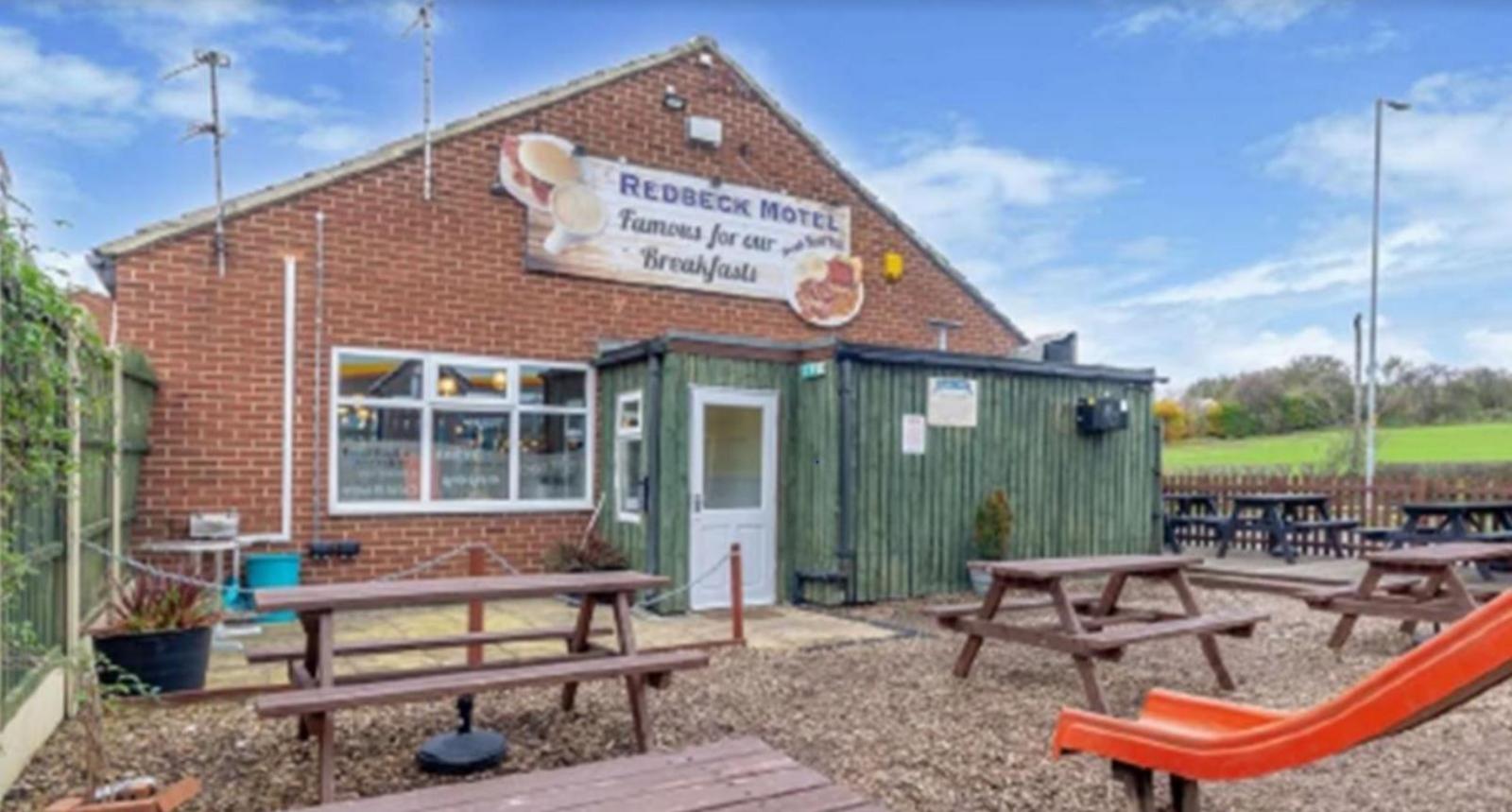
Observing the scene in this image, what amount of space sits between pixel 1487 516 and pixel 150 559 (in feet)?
51.4

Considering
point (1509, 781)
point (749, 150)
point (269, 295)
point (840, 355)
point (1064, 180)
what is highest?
point (1064, 180)

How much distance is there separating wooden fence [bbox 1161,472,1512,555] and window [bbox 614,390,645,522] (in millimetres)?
7776

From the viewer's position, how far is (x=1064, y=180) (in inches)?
632

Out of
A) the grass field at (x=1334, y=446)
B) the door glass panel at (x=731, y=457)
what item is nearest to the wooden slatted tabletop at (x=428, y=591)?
the door glass panel at (x=731, y=457)

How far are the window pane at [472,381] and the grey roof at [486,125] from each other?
213 centimetres

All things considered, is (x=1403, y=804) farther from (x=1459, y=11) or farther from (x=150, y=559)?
(x=150, y=559)

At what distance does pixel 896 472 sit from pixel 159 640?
6.07m

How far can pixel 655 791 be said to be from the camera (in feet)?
6.99

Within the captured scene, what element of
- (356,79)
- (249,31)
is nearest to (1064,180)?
(356,79)

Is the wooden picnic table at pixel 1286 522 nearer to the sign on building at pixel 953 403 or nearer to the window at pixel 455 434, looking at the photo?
the sign on building at pixel 953 403

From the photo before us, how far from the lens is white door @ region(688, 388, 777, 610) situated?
27.0ft

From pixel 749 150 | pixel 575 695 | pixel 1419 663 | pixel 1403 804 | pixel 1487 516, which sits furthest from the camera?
pixel 1487 516

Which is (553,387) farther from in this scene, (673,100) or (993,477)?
(993,477)

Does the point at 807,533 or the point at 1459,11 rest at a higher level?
the point at 1459,11
